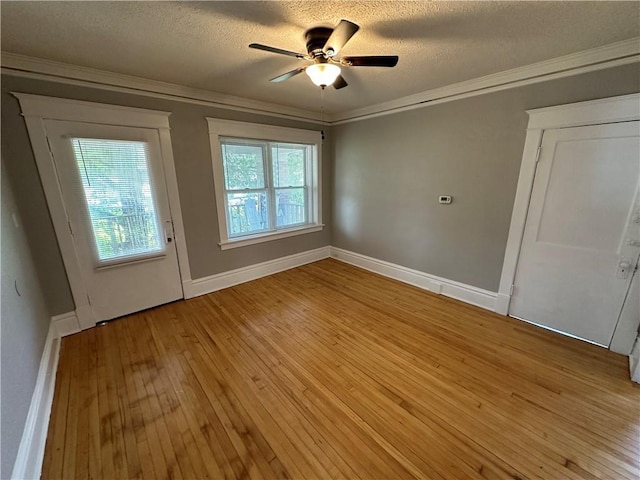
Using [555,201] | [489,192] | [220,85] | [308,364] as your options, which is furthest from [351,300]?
[220,85]

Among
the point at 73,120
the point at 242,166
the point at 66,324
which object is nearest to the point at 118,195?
the point at 73,120

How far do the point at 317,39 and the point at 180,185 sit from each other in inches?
88.2

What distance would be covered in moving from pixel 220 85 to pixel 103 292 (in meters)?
2.60

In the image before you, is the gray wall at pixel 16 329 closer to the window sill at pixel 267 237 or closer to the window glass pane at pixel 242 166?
the window sill at pixel 267 237

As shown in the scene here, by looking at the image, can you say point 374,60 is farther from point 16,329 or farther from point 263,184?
point 16,329

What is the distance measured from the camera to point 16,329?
5.18ft

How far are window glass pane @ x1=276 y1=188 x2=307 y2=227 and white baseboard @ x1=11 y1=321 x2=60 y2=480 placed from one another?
2901 mm

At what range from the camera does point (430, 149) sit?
128 inches

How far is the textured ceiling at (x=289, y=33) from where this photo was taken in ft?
4.97

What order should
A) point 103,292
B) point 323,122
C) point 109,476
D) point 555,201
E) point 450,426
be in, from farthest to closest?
point 323,122
point 103,292
point 555,201
point 450,426
point 109,476

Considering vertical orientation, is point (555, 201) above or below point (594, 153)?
below

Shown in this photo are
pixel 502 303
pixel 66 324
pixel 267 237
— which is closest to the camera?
pixel 66 324

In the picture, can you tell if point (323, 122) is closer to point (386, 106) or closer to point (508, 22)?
point (386, 106)

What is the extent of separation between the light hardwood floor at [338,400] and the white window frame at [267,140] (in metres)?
1.27
